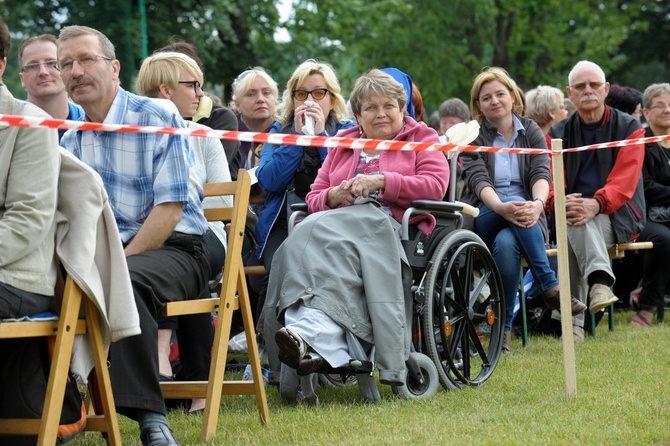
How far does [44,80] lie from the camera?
6801 millimetres

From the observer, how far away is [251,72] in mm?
7715

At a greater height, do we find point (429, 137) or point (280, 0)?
point (280, 0)

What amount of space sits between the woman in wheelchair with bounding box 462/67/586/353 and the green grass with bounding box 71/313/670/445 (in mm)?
959

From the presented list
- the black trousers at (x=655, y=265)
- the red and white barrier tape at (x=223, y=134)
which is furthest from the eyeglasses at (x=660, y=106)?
the red and white barrier tape at (x=223, y=134)

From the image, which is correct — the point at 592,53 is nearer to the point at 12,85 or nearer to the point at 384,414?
the point at 12,85

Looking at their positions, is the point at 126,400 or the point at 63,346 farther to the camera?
the point at 126,400

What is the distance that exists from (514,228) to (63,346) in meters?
3.99

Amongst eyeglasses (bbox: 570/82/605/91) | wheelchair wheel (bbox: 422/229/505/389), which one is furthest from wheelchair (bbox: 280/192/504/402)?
eyeglasses (bbox: 570/82/605/91)

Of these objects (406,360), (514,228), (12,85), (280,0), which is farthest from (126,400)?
(280,0)

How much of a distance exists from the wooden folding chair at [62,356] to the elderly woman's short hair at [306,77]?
9.68ft

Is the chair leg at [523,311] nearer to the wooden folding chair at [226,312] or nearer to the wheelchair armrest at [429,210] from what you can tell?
the wheelchair armrest at [429,210]

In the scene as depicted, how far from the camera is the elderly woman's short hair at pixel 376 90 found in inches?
227

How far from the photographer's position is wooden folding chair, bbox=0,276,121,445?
373 centimetres

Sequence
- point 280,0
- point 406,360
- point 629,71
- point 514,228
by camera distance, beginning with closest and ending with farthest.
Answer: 1. point 406,360
2. point 514,228
3. point 280,0
4. point 629,71
